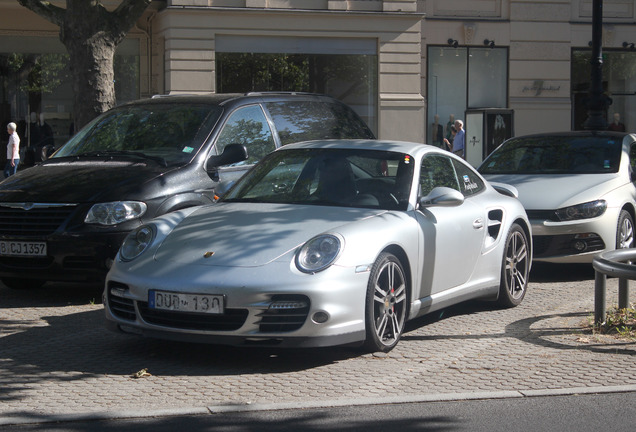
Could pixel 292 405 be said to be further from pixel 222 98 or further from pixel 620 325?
pixel 222 98

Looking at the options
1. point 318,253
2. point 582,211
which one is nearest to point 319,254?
point 318,253

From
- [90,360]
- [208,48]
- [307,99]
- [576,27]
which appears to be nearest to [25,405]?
[90,360]

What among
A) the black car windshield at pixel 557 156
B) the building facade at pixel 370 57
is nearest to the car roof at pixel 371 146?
the black car windshield at pixel 557 156


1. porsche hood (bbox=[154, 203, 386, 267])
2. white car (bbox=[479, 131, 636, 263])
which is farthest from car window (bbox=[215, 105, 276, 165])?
white car (bbox=[479, 131, 636, 263])

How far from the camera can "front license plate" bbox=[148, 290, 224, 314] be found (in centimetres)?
612

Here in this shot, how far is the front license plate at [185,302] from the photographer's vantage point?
241 inches

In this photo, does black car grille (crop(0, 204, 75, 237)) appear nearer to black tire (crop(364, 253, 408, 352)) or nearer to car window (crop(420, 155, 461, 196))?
car window (crop(420, 155, 461, 196))

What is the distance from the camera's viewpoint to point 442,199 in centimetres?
720

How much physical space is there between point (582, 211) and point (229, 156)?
379 centimetres

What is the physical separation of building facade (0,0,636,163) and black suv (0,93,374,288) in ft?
47.7

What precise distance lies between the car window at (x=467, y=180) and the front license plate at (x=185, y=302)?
2827 millimetres

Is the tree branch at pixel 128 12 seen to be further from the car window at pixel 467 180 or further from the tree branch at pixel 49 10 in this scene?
the car window at pixel 467 180

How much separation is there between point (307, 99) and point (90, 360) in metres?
5.11

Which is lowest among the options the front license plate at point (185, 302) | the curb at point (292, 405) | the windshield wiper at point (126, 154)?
the curb at point (292, 405)
